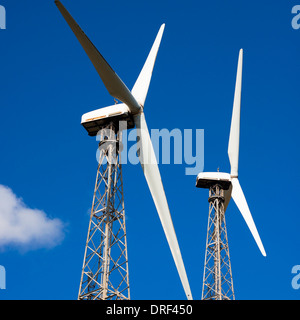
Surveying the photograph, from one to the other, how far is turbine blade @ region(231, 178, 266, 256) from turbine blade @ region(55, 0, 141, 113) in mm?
17856

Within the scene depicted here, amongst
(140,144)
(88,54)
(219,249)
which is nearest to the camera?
(88,54)

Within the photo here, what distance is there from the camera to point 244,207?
49969 millimetres

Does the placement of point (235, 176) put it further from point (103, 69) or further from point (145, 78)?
point (103, 69)

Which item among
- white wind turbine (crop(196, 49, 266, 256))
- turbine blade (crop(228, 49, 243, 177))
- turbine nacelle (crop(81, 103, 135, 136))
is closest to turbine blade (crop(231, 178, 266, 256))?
white wind turbine (crop(196, 49, 266, 256))

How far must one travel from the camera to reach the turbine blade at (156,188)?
98.5ft

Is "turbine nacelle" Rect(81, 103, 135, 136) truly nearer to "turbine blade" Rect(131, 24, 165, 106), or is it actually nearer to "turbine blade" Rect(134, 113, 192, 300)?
"turbine blade" Rect(134, 113, 192, 300)

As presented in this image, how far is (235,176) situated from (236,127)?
570 centimetres

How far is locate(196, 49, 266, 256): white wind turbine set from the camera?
48812 mm

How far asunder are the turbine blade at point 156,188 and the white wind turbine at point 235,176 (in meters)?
16.6

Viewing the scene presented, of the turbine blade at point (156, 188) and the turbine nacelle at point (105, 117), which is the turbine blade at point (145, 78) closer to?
the turbine nacelle at point (105, 117)
